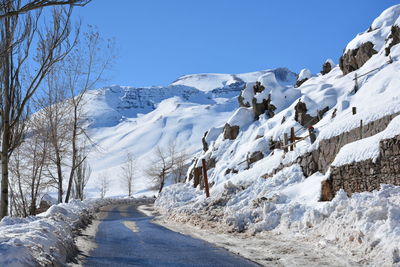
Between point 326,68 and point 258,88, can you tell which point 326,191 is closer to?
point 258,88

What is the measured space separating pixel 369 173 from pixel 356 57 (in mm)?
26896

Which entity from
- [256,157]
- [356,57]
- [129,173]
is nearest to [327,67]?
[356,57]

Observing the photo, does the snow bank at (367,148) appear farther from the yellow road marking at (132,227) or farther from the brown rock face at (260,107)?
the brown rock face at (260,107)

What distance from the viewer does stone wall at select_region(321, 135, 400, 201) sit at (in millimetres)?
9656

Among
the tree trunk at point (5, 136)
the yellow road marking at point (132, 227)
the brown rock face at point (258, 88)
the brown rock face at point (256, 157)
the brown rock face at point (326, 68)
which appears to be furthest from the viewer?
the brown rock face at point (326, 68)

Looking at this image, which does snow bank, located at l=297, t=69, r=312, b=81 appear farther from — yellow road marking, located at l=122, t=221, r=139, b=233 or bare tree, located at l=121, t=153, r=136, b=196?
yellow road marking, located at l=122, t=221, r=139, b=233

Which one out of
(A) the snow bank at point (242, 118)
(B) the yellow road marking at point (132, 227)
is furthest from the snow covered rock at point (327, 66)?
(B) the yellow road marking at point (132, 227)

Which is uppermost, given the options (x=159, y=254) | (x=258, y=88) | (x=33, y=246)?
(x=258, y=88)

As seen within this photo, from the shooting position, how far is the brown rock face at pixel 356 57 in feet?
110

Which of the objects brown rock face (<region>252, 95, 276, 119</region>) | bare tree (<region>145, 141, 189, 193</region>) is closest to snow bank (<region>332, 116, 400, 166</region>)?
brown rock face (<region>252, 95, 276, 119</region>)

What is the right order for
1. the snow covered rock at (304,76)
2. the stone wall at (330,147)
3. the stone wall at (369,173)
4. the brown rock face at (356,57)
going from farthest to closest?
the snow covered rock at (304,76) → the brown rock face at (356,57) → the stone wall at (330,147) → the stone wall at (369,173)

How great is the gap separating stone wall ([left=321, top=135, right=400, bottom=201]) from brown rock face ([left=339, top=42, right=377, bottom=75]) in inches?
969

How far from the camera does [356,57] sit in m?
34.8

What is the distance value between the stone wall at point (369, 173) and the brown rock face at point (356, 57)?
24607mm
